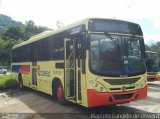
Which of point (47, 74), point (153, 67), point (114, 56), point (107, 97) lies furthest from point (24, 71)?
point (153, 67)

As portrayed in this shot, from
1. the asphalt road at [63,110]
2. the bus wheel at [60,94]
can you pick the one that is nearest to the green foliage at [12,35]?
the asphalt road at [63,110]

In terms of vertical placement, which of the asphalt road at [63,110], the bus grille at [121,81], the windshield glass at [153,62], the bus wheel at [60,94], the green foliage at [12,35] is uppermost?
the green foliage at [12,35]

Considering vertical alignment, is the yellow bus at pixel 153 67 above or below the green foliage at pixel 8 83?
above

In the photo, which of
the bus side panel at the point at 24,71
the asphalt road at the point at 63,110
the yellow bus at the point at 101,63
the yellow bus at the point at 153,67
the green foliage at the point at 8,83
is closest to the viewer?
the yellow bus at the point at 101,63

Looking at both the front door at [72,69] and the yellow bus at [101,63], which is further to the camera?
the front door at [72,69]

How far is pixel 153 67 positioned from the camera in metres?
28.2

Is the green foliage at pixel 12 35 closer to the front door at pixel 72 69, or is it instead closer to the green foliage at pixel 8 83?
the green foliage at pixel 8 83

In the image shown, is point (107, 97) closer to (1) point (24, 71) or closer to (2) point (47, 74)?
(2) point (47, 74)

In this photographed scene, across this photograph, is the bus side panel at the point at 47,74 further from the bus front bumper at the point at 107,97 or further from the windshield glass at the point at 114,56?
the bus front bumper at the point at 107,97

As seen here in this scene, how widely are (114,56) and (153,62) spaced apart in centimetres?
1821

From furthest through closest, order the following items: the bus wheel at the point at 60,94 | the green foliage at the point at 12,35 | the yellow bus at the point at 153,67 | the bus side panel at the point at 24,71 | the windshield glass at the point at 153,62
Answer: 1. the green foliage at the point at 12,35
2. the windshield glass at the point at 153,62
3. the yellow bus at the point at 153,67
4. the bus side panel at the point at 24,71
5. the bus wheel at the point at 60,94

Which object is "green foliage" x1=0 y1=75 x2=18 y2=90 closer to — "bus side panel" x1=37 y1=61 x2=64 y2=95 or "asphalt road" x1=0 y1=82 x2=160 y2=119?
Result: "bus side panel" x1=37 y1=61 x2=64 y2=95

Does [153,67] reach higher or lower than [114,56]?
lower

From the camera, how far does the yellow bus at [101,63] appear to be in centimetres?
1085
